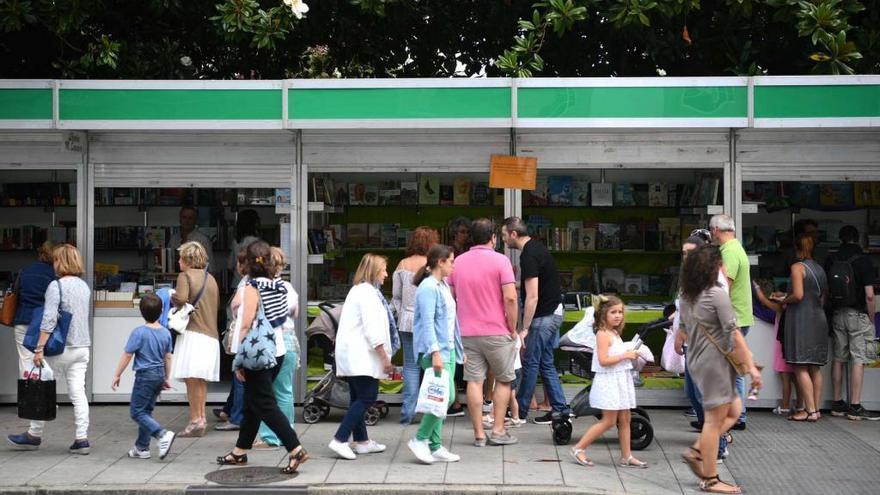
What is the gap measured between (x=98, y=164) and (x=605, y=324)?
A: 580 centimetres

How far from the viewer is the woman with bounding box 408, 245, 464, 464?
8836 millimetres

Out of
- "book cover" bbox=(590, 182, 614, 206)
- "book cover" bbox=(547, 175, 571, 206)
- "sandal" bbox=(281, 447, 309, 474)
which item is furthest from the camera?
"book cover" bbox=(590, 182, 614, 206)

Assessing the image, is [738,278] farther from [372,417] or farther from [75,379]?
[75,379]

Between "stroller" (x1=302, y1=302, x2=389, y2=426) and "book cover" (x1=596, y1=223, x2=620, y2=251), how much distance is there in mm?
3243

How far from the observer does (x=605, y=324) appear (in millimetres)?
8930

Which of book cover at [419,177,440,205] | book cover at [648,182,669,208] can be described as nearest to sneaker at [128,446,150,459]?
book cover at [419,177,440,205]

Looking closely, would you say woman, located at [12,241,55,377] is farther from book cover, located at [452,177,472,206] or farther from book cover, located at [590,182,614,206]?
book cover, located at [590,182,614,206]

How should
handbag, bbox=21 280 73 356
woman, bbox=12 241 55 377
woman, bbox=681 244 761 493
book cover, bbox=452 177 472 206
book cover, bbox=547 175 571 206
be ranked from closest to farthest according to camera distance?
1. woman, bbox=681 244 761 493
2. handbag, bbox=21 280 73 356
3. woman, bbox=12 241 55 377
4. book cover, bbox=452 177 472 206
5. book cover, bbox=547 175 571 206

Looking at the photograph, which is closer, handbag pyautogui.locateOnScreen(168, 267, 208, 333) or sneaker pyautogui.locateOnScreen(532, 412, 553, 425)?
handbag pyautogui.locateOnScreen(168, 267, 208, 333)

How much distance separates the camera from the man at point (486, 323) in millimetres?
9508

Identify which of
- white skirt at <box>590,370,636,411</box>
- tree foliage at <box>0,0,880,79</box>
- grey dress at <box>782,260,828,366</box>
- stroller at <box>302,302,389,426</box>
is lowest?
stroller at <box>302,302,389,426</box>

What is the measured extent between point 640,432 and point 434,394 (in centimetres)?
199

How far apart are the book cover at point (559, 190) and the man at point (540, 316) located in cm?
208

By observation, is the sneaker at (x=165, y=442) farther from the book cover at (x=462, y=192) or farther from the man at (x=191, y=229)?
the book cover at (x=462, y=192)
